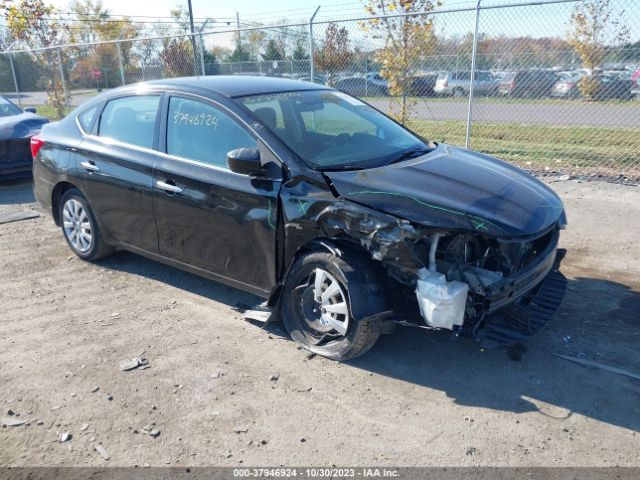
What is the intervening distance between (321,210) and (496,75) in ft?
29.4

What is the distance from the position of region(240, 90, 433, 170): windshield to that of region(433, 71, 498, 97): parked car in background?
Answer: 675 centimetres

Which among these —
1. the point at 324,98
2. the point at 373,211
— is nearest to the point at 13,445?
the point at 373,211

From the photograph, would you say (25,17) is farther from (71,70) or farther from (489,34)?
(489,34)

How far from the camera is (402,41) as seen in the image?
10188 mm

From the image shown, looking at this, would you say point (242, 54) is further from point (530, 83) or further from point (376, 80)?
point (530, 83)

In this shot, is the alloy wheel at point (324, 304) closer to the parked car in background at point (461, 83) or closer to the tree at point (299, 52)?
the parked car in background at point (461, 83)

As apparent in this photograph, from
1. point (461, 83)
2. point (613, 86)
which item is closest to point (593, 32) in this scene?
point (613, 86)

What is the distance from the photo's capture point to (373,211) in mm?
3457

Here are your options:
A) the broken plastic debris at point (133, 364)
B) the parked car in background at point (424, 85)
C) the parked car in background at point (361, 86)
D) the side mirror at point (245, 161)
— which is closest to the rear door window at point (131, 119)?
the side mirror at point (245, 161)

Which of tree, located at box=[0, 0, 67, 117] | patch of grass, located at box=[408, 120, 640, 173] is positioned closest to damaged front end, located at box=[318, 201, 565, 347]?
patch of grass, located at box=[408, 120, 640, 173]

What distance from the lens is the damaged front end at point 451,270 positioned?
3.30 meters

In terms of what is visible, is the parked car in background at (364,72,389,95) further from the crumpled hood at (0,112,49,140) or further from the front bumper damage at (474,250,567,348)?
the front bumper damage at (474,250,567,348)

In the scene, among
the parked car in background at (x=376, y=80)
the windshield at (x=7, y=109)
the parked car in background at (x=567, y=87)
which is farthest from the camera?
the parked car in background at (x=376, y=80)

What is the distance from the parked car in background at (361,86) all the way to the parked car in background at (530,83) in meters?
2.69
